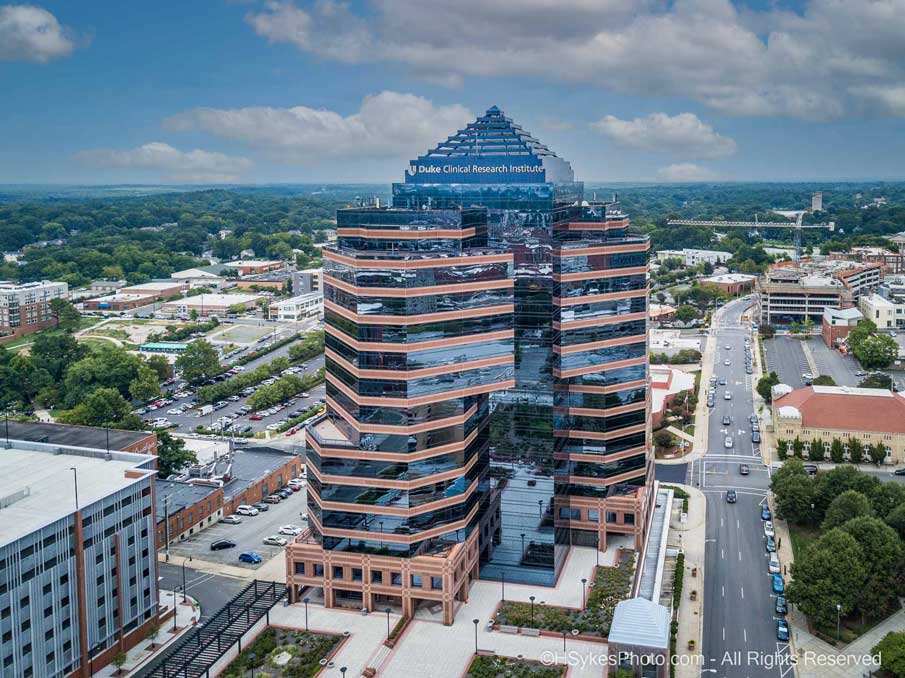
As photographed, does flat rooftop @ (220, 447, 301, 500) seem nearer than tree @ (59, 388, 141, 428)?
Yes

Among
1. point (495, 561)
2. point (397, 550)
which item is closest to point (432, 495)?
point (397, 550)

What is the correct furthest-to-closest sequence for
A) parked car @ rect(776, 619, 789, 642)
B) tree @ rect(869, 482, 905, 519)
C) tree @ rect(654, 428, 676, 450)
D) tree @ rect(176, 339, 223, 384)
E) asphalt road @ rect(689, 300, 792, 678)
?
tree @ rect(176, 339, 223, 384) < tree @ rect(654, 428, 676, 450) < tree @ rect(869, 482, 905, 519) < parked car @ rect(776, 619, 789, 642) < asphalt road @ rect(689, 300, 792, 678)

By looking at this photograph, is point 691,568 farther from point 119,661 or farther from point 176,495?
point 176,495

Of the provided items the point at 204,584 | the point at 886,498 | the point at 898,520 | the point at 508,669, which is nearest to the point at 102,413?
the point at 204,584

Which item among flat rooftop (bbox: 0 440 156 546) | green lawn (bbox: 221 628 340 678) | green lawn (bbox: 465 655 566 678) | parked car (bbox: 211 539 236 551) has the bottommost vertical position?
parked car (bbox: 211 539 236 551)

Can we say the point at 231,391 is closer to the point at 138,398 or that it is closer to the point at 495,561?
the point at 138,398

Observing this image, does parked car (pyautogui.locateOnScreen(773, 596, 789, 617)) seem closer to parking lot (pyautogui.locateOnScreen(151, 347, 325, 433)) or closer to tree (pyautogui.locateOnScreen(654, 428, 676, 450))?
tree (pyautogui.locateOnScreen(654, 428, 676, 450))

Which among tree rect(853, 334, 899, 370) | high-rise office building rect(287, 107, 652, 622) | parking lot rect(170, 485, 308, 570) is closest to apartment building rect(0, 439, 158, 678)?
high-rise office building rect(287, 107, 652, 622)
